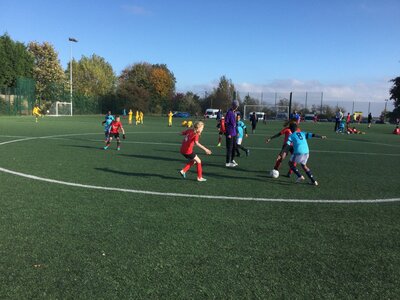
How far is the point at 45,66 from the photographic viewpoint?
69.8 metres

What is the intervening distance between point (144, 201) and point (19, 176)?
12.8 feet

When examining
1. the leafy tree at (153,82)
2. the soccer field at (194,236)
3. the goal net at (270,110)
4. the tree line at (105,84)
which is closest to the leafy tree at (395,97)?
the tree line at (105,84)

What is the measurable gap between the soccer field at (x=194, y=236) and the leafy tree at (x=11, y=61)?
56.6m

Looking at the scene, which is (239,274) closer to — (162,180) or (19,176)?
(162,180)

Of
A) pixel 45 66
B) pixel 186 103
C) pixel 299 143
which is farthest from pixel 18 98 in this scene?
pixel 299 143

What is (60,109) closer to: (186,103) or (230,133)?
Answer: (186,103)

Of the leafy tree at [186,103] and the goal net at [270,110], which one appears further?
the leafy tree at [186,103]

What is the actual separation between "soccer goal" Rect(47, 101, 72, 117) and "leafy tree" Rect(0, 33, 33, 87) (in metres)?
7.04

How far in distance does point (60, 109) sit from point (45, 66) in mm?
14164

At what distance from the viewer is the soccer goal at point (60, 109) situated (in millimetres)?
60031

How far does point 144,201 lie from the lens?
6.62m

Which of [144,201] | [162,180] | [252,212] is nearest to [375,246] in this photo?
[252,212]

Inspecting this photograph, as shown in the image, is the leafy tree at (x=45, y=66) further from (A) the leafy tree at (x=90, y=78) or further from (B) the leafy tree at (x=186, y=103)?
(B) the leafy tree at (x=186, y=103)

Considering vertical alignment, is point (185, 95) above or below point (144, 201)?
above
